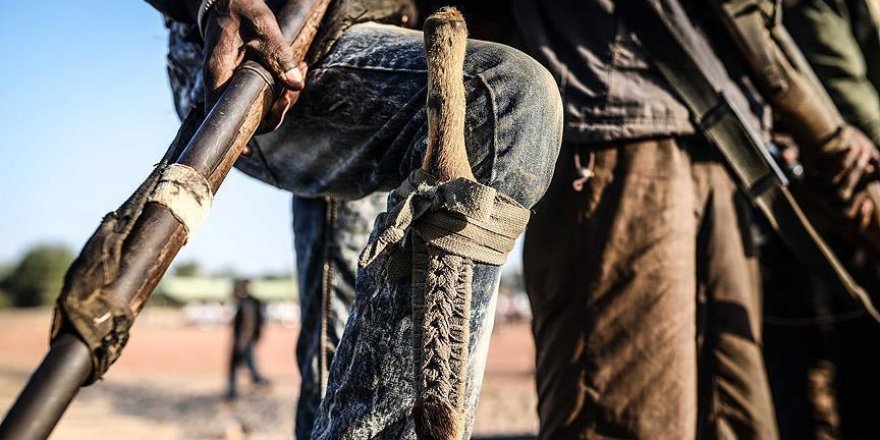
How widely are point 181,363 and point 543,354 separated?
2715 centimetres

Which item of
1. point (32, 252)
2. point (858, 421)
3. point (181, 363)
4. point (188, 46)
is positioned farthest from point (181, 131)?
point (32, 252)

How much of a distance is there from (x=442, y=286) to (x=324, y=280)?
1.02 metres

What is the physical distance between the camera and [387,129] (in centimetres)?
158

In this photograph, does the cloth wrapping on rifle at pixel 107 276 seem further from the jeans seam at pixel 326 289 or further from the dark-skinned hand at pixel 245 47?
the jeans seam at pixel 326 289

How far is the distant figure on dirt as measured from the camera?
45.9 feet

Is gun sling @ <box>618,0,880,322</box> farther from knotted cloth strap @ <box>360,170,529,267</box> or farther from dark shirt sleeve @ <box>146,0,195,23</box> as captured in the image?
dark shirt sleeve @ <box>146,0,195,23</box>

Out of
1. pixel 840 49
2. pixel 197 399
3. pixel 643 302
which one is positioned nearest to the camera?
pixel 643 302

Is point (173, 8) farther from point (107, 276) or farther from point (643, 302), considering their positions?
point (643, 302)

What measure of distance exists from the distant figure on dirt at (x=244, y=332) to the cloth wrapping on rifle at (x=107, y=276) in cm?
1333

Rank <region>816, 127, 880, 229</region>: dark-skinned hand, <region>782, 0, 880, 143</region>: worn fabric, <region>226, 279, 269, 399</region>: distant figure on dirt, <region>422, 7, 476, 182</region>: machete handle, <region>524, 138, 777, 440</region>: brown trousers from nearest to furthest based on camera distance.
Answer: <region>422, 7, 476, 182</region>: machete handle → <region>524, 138, 777, 440</region>: brown trousers → <region>816, 127, 880, 229</region>: dark-skinned hand → <region>782, 0, 880, 143</region>: worn fabric → <region>226, 279, 269, 399</region>: distant figure on dirt

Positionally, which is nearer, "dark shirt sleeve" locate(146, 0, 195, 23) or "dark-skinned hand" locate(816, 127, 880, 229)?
"dark shirt sleeve" locate(146, 0, 195, 23)

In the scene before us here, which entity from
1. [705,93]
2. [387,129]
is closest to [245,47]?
[387,129]

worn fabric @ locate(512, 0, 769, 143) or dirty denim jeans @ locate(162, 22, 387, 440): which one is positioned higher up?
worn fabric @ locate(512, 0, 769, 143)

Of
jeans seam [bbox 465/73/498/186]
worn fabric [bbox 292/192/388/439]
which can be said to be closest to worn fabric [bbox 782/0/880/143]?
worn fabric [bbox 292/192/388/439]
